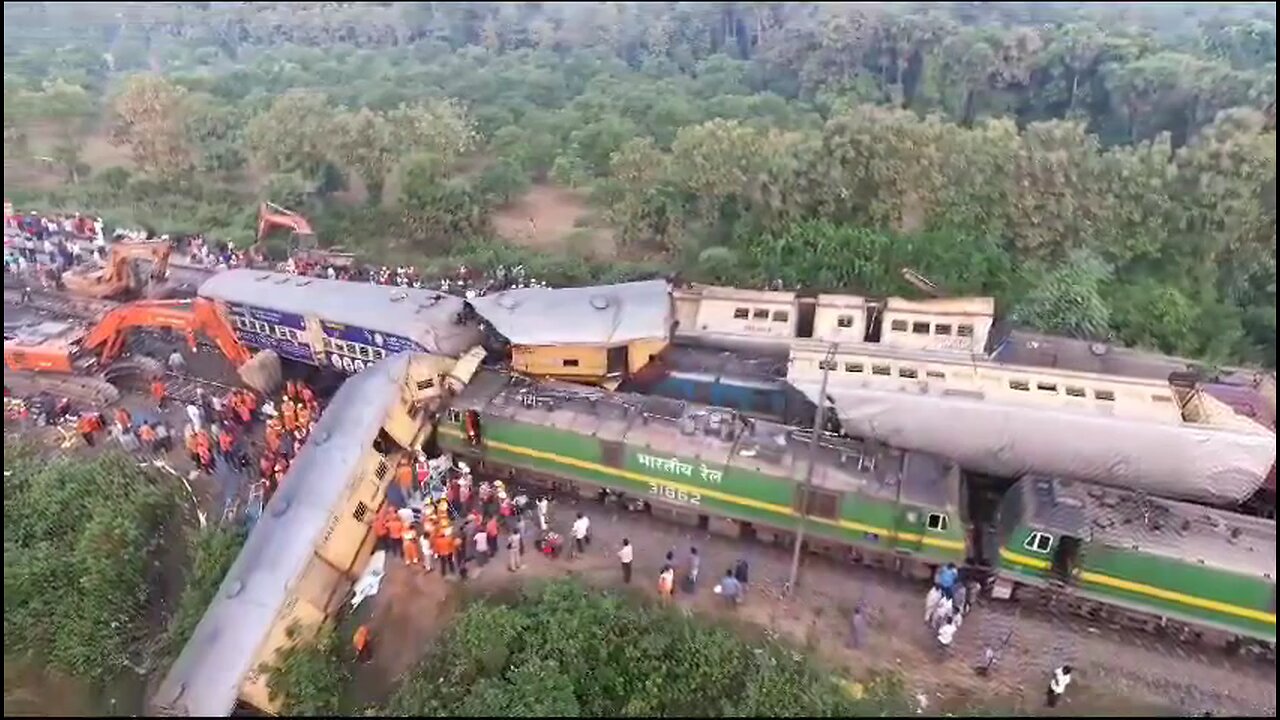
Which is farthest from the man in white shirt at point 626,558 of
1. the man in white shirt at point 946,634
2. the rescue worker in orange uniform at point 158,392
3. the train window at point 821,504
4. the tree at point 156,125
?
the tree at point 156,125

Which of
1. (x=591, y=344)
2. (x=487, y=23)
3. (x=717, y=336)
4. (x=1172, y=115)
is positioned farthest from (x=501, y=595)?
(x=487, y=23)

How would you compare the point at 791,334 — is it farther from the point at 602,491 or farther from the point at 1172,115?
the point at 1172,115

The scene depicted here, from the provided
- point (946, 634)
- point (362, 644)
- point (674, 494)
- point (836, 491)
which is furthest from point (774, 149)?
point (362, 644)

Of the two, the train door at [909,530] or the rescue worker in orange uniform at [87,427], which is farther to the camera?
the rescue worker in orange uniform at [87,427]

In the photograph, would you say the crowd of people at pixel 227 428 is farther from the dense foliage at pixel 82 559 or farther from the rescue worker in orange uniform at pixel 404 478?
the rescue worker in orange uniform at pixel 404 478

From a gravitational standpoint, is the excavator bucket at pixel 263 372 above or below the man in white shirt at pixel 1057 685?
above

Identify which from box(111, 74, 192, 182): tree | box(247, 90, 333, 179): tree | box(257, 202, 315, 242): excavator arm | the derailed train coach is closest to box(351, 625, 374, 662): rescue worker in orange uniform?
the derailed train coach

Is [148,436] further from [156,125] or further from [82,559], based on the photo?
[156,125]

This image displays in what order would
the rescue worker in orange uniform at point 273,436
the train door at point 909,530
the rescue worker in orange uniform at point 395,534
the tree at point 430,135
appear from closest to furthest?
the train door at point 909,530, the rescue worker in orange uniform at point 395,534, the rescue worker in orange uniform at point 273,436, the tree at point 430,135
